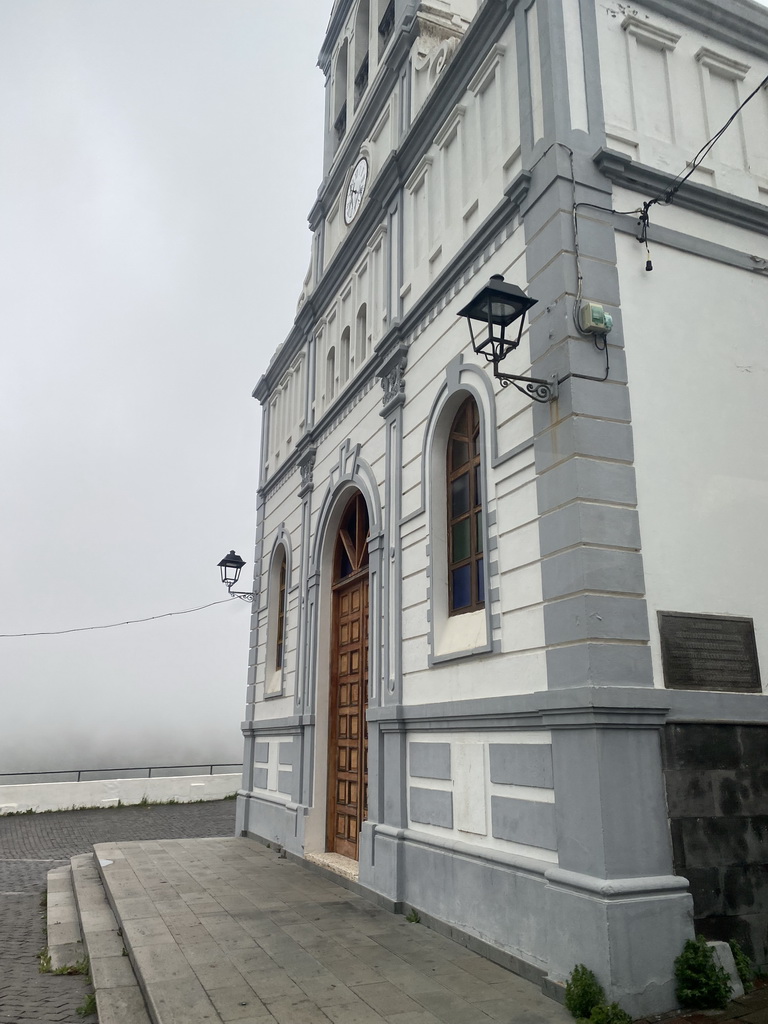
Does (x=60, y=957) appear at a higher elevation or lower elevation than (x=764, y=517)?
lower

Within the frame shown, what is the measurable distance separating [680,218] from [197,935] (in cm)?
748

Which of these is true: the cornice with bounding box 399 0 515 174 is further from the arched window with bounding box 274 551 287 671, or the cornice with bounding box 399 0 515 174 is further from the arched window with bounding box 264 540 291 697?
the arched window with bounding box 274 551 287 671

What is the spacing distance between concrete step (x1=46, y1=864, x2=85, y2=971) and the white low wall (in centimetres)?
951

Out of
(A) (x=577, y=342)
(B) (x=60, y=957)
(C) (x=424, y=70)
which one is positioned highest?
(C) (x=424, y=70)

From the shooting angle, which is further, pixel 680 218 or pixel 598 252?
pixel 680 218

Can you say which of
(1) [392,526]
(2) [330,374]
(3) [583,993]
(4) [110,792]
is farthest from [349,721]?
(4) [110,792]

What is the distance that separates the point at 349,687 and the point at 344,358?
16.1 feet

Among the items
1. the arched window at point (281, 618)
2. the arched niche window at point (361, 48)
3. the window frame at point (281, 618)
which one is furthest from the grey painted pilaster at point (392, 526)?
the arched niche window at point (361, 48)

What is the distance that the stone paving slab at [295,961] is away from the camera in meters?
4.95

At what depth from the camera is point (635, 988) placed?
480 cm

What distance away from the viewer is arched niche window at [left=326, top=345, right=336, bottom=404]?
1247cm

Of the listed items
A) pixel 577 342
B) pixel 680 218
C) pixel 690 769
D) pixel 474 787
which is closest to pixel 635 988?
pixel 690 769

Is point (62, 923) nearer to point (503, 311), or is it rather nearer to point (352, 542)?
point (352, 542)

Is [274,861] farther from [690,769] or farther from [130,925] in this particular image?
[690,769]
